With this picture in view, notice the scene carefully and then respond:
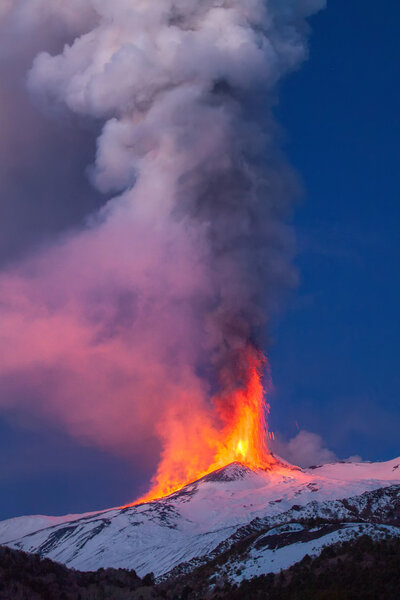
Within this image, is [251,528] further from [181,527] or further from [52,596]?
[52,596]

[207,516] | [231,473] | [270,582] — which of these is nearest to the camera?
[270,582]

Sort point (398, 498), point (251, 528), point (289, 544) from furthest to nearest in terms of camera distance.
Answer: point (398, 498) < point (251, 528) < point (289, 544)

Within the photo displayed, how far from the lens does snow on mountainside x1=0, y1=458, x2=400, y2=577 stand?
3937 inches

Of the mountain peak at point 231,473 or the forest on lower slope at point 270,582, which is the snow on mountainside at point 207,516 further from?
the forest on lower slope at point 270,582

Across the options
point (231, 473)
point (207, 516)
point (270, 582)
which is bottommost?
point (270, 582)

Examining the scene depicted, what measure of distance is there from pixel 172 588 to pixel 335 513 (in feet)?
210

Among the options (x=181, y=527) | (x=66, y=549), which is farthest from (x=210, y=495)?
(x=66, y=549)

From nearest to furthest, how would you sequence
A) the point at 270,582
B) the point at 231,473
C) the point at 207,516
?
the point at 270,582
the point at 207,516
the point at 231,473

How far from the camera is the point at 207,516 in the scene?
12300 centimetres

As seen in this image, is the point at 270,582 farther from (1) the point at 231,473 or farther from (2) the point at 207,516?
(1) the point at 231,473

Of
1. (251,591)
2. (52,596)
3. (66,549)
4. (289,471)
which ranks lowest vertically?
(251,591)

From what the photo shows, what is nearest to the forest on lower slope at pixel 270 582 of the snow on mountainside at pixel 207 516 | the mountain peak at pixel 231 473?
the snow on mountainside at pixel 207 516

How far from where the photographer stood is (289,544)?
50281 mm

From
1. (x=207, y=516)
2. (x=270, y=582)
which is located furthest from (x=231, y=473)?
(x=270, y=582)
